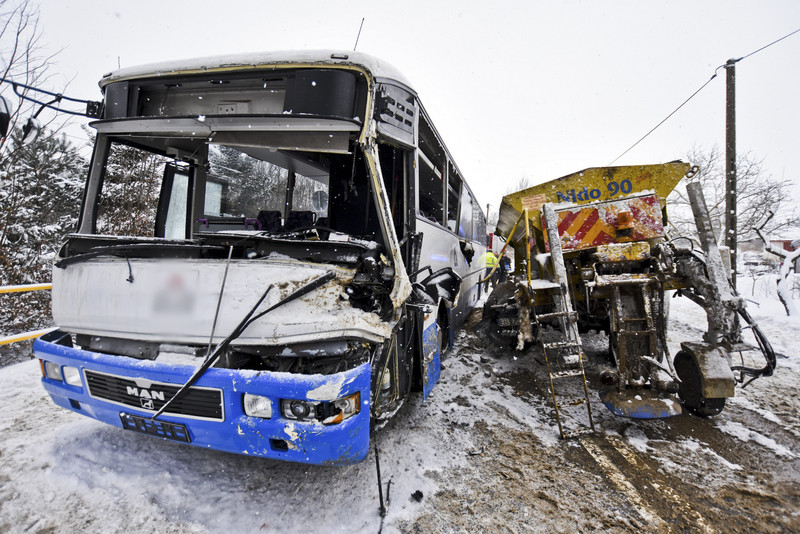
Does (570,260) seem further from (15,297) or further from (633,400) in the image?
(15,297)

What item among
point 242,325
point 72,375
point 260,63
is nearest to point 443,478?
point 242,325

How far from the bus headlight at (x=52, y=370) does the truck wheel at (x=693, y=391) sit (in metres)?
5.35

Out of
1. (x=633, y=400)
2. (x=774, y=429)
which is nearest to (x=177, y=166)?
(x=633, y=400)

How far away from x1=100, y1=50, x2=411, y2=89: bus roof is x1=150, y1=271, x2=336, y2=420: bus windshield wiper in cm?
142

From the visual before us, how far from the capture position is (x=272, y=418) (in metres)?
1.99

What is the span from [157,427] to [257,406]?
76 centimetres

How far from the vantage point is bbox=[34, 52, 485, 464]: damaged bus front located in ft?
6.64

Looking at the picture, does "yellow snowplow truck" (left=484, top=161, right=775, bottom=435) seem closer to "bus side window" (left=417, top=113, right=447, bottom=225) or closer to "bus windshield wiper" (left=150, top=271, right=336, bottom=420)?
"bus side window" (left=417, top=113, right=447, bottom=225)

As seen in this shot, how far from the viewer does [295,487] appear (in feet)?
8.14

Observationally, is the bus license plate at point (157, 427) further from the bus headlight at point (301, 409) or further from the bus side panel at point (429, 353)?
the bus side panel at point (429, 353)

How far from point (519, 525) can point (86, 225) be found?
159 inches

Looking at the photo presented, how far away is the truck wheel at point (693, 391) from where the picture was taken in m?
3.24

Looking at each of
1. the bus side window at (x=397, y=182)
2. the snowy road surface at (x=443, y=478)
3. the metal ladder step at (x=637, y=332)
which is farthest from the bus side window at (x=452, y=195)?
the snowy road surface at (x=443, y=478)

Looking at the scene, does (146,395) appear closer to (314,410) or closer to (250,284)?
(250,284)
